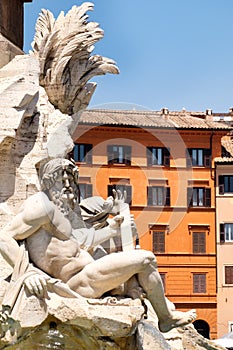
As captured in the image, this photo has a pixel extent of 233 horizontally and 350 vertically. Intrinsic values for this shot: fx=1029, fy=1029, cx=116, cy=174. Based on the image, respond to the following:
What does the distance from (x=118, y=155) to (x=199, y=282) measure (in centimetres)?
725

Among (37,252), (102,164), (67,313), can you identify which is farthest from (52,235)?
(102,164)

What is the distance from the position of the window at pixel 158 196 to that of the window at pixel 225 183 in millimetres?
4094

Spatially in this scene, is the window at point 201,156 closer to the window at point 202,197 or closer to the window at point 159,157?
the window at point 202,197

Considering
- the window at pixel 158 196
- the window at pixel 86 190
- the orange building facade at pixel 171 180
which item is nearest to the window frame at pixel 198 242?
the orange building facade at pixel 171 180

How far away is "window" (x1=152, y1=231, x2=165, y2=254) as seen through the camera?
45250 mm

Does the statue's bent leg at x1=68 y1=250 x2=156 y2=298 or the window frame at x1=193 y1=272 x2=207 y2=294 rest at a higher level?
the statue's bent leg at x1=68 y1=250 x2=156 y2=298

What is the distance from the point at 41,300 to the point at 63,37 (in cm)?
456

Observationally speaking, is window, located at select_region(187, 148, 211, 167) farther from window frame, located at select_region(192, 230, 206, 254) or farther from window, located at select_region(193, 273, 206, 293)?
window, located at select_region(193, 273, 206, 293)

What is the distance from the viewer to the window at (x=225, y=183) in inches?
1864

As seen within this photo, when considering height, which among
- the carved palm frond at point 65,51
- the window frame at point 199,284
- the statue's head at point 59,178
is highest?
the carved palm frond at point 65,51

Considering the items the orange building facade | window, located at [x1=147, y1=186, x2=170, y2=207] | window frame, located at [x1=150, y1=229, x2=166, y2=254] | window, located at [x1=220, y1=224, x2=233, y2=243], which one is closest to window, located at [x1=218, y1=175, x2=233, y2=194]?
the orange building facade

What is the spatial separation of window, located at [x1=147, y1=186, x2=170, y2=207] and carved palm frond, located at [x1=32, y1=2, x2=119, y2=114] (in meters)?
28.0

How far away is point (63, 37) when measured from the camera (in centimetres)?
1334

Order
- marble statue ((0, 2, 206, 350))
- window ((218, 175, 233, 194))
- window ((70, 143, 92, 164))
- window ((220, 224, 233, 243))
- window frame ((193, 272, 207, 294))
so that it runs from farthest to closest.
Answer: window ((218, 175, 233, 194)) < window ((220, 224, 233, 243)) < window frame ((193, 272, 207, 294)) < window ((70, 143, 92, 164)) < marble statue ((0, 2, 206, 350))
